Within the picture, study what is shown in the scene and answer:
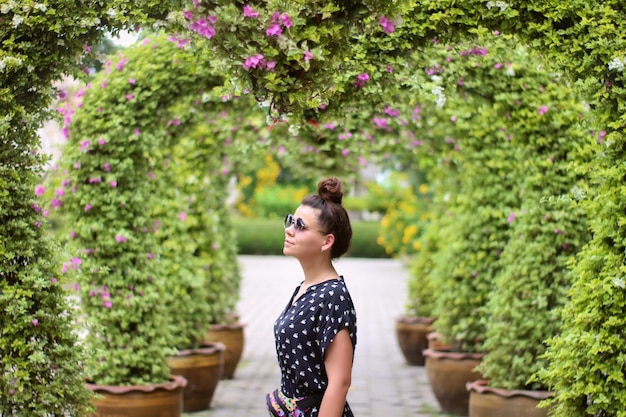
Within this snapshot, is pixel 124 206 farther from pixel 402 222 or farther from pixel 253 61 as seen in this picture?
pixel 402 222

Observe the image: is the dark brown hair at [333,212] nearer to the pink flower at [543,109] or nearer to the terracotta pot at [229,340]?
the pink flower at [543,109]

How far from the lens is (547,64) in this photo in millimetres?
4078

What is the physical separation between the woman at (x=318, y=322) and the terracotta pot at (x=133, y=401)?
8.94ft

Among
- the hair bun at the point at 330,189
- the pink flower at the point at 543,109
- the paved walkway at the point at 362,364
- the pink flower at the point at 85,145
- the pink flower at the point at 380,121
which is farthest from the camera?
the paved walkway at the point at 362,364

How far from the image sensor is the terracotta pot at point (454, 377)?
23.9 feet

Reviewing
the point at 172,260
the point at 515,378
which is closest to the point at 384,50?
the point at 515,378

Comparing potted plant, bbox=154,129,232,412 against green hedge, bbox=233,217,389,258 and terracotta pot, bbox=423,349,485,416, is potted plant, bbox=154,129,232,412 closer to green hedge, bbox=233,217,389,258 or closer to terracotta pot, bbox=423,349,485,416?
terracotta pot, bbox=423,349,485,416

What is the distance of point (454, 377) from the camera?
7297mm

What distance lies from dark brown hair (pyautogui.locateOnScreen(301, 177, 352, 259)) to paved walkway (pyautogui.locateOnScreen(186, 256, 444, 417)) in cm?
429

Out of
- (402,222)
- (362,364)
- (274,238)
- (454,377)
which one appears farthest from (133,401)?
(274,238)

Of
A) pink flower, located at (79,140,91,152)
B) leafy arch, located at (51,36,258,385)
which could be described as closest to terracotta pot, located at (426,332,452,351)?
leafy arch, located at (51,36,258,385)

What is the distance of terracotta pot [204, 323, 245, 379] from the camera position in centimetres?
886

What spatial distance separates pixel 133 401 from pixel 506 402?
2355 mm

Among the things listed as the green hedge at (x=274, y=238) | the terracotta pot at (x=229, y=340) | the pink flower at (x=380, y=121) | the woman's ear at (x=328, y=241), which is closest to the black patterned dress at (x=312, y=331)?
the woman's ear at (x=328, y=241)
